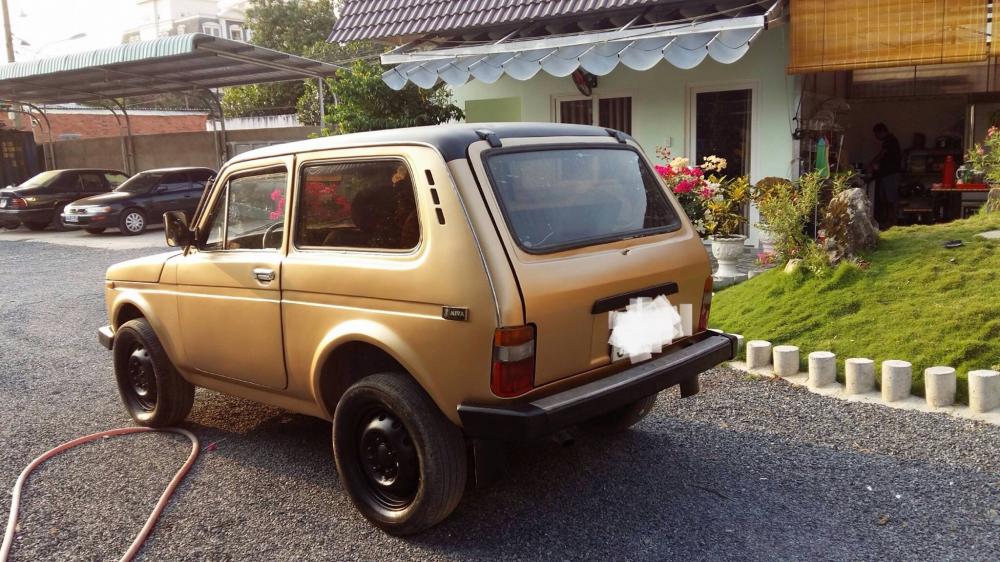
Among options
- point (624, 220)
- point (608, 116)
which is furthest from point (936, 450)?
point (608, 116)

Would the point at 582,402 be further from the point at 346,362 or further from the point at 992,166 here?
the point at 992,166

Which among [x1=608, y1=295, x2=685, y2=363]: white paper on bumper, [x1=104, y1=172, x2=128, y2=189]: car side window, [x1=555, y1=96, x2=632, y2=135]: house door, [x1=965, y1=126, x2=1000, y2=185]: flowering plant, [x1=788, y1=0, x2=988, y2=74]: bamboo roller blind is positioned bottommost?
[x1=608, y1=295, x2=685, y2=363]: white paper on bumper

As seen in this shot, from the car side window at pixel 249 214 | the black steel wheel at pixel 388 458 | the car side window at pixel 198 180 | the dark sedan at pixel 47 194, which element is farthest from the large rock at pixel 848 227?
the dark sedan at pixel 47 194

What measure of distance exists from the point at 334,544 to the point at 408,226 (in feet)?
4.98

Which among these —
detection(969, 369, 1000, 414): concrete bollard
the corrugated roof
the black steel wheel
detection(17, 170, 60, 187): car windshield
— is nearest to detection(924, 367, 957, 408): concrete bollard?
detection(969, 369, 1000, 414): concrete bollard

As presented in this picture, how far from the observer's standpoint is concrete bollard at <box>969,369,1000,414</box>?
15.1 ft

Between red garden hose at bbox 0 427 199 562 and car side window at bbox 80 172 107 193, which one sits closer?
red garden hose at bbox 0 427 199 562

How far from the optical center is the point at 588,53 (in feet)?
32.1

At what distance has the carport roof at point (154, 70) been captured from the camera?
1551 centimetres

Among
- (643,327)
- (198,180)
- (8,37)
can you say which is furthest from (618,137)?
(8,37)

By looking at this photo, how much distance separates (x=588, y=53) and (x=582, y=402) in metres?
7.30

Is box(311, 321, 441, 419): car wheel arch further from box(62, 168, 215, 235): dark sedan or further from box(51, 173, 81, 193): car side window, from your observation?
box(51, 173, 81, 193): car side window

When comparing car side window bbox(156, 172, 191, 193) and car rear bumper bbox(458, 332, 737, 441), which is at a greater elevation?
car side window bbox(156, 172, 191, 193)

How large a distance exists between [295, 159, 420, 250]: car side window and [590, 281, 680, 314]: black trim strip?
88 centimetres
